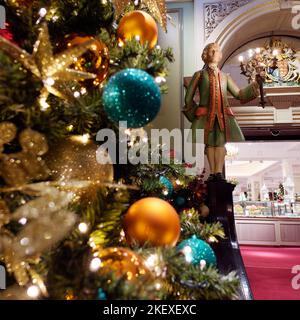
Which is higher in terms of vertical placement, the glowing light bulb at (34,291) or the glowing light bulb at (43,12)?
the glowing light bulb at (43,12)

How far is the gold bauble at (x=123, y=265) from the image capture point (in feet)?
1.52

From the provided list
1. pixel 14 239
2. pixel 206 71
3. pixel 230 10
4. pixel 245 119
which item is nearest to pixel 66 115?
pixel 14 239

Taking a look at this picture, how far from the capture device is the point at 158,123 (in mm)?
2602

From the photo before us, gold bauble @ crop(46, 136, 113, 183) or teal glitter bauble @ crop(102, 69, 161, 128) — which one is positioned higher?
teal glitter bauble @ crop(102, 69, 161, 128)

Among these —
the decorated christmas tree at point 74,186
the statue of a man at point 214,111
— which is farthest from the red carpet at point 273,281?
the decorated christmas tree at point 74,186

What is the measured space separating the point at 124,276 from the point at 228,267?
0.95m

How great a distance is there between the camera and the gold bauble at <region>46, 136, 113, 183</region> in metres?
0.61

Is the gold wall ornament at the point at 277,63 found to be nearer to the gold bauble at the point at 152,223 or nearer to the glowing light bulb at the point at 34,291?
the gold bauble at the point at 152,223

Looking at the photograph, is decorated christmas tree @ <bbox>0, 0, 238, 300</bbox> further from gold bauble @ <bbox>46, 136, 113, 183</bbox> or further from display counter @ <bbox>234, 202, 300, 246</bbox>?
display counter @ <bbox>234, 202, 300, 246</bbox>

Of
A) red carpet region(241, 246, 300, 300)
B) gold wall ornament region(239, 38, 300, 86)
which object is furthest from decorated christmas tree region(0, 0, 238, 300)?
gold wall ornament region(239, 38, 300, 86)

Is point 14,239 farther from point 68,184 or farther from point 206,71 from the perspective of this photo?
point 206,71

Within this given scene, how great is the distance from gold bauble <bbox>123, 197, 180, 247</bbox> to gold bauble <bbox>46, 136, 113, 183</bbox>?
0.09m

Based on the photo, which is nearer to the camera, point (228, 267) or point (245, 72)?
point (228, 267)

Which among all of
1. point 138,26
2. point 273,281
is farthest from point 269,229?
point 138,26
